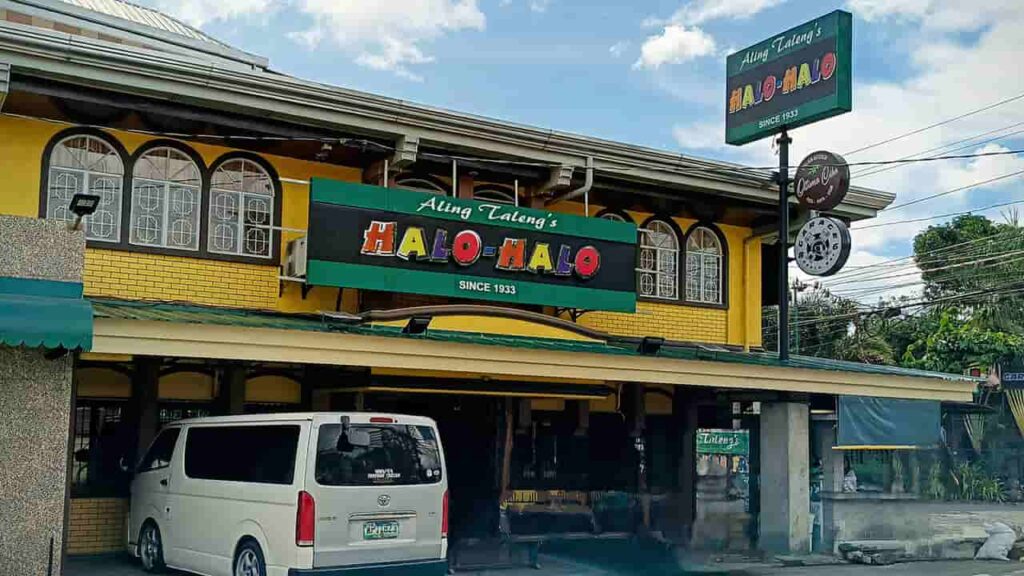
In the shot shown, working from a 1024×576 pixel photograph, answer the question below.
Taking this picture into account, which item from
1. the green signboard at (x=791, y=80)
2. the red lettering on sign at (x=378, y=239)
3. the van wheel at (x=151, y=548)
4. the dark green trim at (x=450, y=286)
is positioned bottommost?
the van wheel at (x=151, y=548)

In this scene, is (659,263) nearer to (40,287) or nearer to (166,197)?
(166,197)

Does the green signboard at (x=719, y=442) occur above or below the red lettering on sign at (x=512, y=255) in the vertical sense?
below

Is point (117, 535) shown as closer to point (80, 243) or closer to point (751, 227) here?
point (80, 243)

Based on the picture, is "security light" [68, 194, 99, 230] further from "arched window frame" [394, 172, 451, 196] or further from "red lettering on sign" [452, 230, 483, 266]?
"arched window frame" [394, 172, 451, 196]

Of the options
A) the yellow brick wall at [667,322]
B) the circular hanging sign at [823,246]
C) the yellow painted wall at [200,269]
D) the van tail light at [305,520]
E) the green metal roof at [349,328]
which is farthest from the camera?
the yellow brick wall at [667,322]

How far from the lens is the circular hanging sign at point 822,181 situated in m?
18.6

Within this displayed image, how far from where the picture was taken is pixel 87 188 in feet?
49.0

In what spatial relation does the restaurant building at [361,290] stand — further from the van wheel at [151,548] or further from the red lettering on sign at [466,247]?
the van wheel at [151,548]

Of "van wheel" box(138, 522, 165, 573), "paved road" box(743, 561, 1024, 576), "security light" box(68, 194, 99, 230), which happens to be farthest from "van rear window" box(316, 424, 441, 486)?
"paved road" box(743, 561, 1024, 576)

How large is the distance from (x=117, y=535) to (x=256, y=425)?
15.9ft

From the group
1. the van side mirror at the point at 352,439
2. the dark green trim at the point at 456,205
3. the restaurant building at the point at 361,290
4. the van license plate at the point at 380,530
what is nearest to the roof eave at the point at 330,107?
the restaurant building at the point at 361,290

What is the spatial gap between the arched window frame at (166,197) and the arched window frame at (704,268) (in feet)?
29.1

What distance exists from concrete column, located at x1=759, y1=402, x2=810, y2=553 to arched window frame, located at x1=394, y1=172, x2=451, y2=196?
22.0 ft

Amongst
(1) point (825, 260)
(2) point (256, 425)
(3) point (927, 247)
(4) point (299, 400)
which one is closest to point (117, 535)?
(4) point (299, 400)
